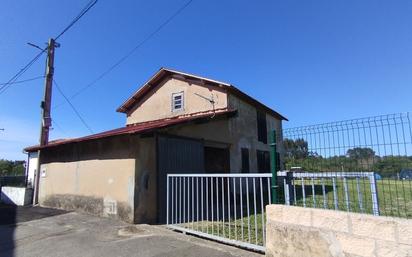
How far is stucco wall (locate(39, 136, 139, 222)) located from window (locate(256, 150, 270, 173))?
9613 millimetres

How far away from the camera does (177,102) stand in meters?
16.2

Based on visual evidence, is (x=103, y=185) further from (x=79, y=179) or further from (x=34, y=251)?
(x=34, y=251)

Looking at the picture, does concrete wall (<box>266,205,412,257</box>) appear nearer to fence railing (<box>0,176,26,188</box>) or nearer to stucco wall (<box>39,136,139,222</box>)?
stucco wall (<box>39,136,139,222</box>)

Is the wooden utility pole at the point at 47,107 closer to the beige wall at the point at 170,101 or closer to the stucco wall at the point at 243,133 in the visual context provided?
the beige wall at the point at 170,101

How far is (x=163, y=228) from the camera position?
8.36 meters

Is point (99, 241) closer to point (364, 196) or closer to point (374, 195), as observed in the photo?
point (364, 196)

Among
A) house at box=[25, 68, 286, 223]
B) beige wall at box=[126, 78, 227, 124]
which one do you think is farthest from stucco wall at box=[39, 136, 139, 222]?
beige wall at box=[126, 78, 227, 124]

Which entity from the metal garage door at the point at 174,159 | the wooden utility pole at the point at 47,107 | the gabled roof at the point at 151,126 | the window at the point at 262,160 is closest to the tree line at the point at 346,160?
the gabled roof at the point at 151,126

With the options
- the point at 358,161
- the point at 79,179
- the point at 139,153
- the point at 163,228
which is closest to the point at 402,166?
the point at 358,161

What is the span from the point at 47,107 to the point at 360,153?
49.1 ft

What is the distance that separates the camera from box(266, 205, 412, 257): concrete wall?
3.58m

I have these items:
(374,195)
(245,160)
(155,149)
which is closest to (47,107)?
(155,149)

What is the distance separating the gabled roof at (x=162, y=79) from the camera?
48.4 feet

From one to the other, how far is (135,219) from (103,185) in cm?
211
